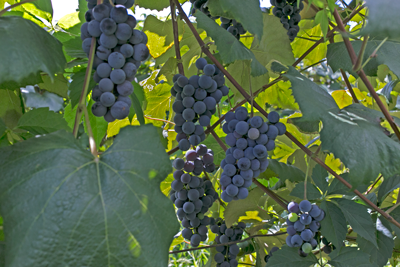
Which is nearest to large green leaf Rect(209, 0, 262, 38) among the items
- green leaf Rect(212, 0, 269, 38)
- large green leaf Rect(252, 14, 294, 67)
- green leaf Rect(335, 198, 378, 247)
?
green leaf Rect(212, 0, 269, 38)

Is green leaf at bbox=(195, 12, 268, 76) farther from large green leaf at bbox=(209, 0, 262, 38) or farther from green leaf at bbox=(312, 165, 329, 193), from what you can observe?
green leaf at bbox=(312, 165, 329, 193)

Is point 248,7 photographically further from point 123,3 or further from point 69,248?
point 69,248

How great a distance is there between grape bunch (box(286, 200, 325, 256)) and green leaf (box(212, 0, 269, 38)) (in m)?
0.46

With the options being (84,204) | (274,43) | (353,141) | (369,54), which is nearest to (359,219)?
(353,141)

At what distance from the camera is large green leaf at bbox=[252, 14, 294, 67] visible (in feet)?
3.25

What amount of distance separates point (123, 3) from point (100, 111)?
0.23 metres

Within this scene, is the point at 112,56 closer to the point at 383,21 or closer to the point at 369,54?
the point at 383,21

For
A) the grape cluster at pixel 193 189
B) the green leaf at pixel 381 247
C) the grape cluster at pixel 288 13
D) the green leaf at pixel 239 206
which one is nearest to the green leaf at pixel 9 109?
the grape cluster at pixel 193 189

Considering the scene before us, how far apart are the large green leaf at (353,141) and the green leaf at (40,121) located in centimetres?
59

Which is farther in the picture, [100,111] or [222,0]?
[222,0]

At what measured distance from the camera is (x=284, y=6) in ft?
3.33

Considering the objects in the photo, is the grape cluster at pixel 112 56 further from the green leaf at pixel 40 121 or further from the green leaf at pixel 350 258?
the green leaf at pixel 350 258

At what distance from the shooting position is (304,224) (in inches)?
33.0

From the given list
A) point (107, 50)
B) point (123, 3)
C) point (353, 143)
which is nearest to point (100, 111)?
point (107, 50)
